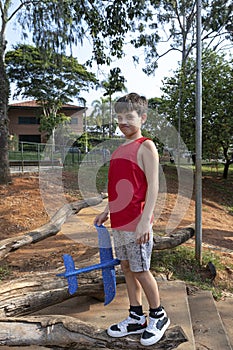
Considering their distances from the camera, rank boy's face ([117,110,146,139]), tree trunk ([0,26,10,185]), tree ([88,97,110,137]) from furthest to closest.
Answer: tree trunk ([0,26,10,185]), tree ([88,97,110,137]), boy's face ([117,110,146,139])

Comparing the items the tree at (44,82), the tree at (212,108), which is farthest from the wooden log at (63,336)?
the tree at (44,82)

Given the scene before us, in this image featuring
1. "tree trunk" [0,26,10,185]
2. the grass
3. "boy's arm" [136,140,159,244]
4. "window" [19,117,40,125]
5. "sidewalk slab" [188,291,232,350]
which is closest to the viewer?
"boy's arm" [136,140,159,244]

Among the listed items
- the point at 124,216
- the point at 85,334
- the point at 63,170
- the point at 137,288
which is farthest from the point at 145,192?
the point at 63,170

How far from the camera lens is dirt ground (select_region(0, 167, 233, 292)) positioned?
426cm

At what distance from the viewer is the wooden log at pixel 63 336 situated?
1767mm

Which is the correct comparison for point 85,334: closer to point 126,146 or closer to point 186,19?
point 126,146

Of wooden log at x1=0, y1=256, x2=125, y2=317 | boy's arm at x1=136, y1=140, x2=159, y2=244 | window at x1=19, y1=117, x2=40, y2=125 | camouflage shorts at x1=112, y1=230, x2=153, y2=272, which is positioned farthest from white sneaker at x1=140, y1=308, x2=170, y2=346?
window at x1=19, y1=117, x2=40, y2=125

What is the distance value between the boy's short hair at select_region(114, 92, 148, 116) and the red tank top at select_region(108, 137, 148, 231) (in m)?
0.17

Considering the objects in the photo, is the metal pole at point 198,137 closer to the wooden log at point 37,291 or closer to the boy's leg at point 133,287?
the wooden log at point 37,291

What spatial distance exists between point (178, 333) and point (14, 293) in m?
1.07

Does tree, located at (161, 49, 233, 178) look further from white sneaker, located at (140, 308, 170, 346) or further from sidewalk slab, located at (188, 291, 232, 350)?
white sneaker, located at (140, 308, 170, 346)

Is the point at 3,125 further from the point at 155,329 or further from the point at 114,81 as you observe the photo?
the point at 155,329

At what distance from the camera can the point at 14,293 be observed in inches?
87.0

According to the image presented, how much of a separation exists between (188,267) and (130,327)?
7.06ft
